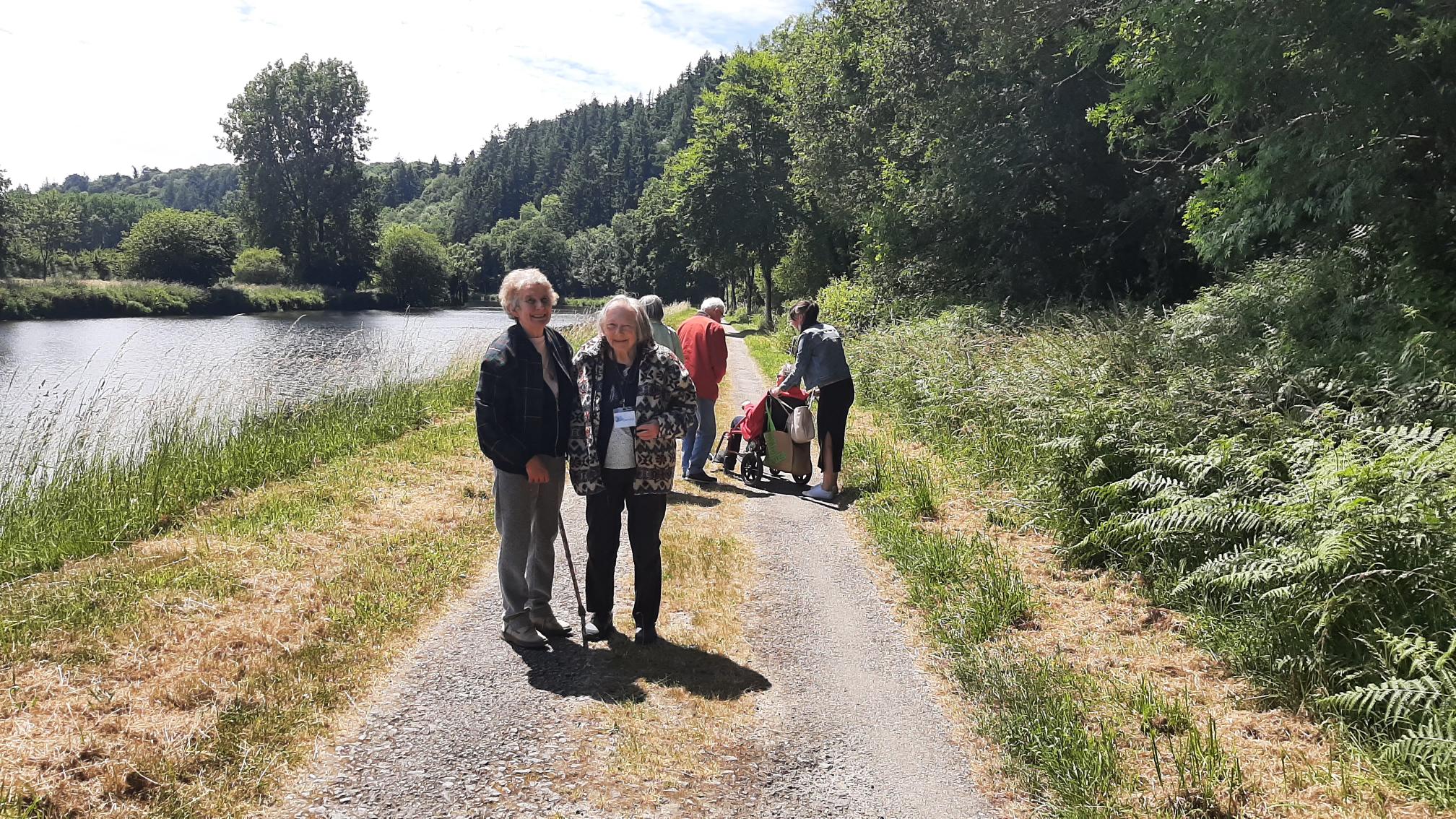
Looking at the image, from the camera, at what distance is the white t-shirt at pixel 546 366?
4.49 m

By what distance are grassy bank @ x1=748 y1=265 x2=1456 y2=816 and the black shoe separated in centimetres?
185

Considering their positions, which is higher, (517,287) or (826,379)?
(517,287)

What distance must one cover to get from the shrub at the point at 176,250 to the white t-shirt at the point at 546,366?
67196mm

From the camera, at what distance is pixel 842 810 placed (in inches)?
127

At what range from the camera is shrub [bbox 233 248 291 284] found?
66.5 meters

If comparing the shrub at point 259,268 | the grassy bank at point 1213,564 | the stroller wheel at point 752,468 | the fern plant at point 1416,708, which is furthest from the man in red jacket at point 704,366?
the shrub at point 259,268

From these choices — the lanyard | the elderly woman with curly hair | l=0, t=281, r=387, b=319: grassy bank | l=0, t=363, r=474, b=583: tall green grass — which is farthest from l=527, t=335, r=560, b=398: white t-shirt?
l=0, t=281, r=387, b=319: grassy bank

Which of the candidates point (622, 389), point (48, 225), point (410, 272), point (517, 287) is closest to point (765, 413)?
point (622, 389)

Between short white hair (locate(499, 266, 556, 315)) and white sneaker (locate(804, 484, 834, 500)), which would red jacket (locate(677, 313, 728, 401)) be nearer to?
white sneaker (locate(804, 484, 834, 500))

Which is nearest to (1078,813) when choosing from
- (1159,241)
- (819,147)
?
(1159,241)

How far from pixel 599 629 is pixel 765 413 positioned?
4751 mm

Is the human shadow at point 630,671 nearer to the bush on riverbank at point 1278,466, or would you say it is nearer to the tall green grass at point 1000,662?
the tall green grass at point 1000,662

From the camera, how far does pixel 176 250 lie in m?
64.2

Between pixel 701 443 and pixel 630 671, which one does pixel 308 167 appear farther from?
pixel 630 671
